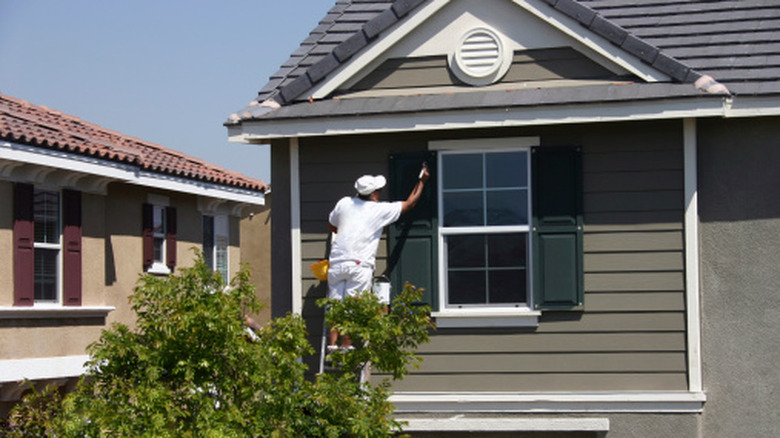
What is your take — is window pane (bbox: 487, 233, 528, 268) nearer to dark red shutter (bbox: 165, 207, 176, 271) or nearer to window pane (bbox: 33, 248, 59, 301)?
window pane (bbox: 33, 248, 59, 301)

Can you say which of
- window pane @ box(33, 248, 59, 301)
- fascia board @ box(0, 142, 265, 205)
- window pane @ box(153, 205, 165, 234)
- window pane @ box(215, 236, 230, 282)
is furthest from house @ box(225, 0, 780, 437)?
window pane @ box(215, 236, 230, 282)

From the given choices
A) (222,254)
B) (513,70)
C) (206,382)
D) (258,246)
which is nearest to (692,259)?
(513,70)

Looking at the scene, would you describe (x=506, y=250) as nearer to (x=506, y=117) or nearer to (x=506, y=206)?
(x=506, y=206)

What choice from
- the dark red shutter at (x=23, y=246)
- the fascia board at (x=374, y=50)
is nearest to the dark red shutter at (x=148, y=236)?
the dark red shutter at (x=23, y=246)

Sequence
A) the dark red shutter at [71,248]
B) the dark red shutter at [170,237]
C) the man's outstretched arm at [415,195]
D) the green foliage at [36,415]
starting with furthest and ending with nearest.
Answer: the dark red shutter at [170,237], the dark red shutter at [71,248], the man's outstretched arm at [415,195], the green foliage at [36,415]

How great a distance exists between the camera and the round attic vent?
11.2 meters

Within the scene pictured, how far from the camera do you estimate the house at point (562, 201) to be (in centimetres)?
1070

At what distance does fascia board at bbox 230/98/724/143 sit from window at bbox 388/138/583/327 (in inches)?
14.3

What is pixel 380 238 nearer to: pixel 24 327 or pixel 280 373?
pixel 280 373

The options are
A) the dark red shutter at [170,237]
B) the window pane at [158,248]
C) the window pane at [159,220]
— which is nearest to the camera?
the window pane at [159,220]

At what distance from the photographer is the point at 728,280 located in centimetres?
1078

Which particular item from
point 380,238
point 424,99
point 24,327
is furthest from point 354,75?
point 24,327

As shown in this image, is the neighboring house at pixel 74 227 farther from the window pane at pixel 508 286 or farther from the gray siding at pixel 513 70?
the window pane at pixel 508 286

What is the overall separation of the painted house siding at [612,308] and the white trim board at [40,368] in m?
7.65
